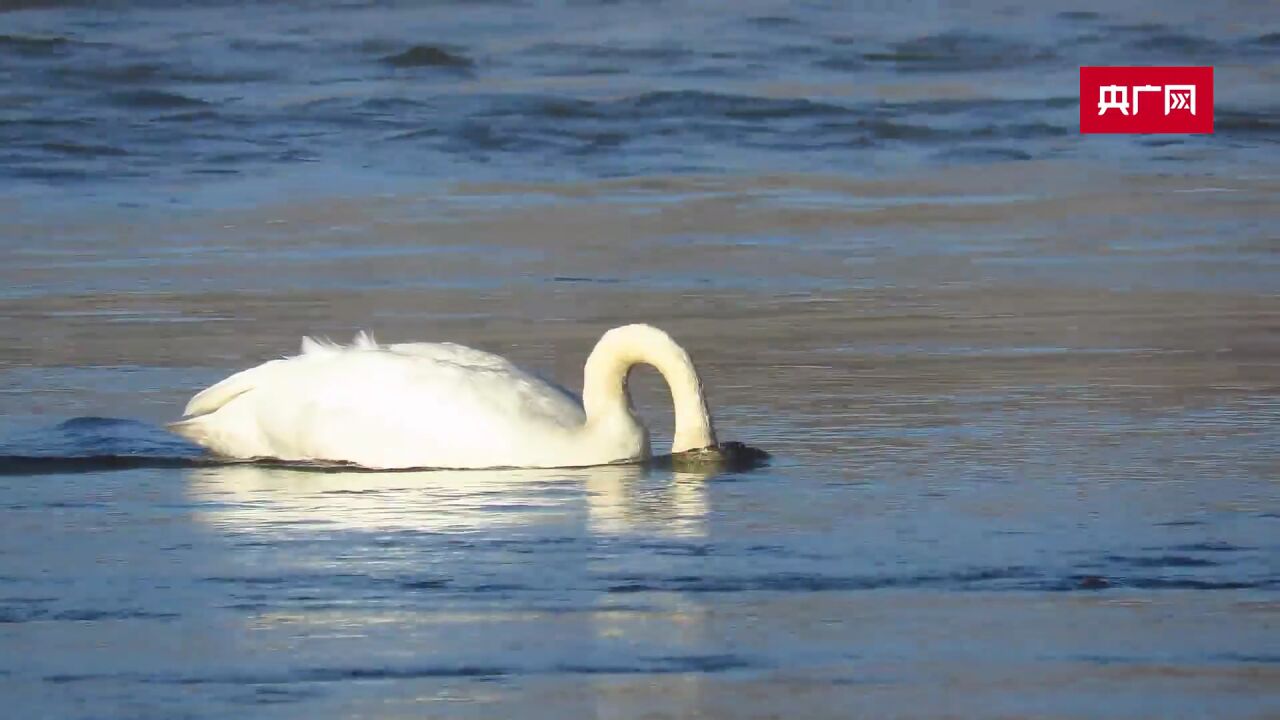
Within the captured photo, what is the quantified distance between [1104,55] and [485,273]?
56.4 ft

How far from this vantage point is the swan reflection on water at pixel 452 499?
28.0 ft

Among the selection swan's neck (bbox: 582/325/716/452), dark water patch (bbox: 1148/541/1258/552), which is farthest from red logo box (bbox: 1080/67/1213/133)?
dark water patch (bbox: 1148/541/1258/552)

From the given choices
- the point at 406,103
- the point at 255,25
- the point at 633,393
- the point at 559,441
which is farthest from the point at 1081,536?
the point at 255,25

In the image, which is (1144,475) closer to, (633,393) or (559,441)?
(559,441)

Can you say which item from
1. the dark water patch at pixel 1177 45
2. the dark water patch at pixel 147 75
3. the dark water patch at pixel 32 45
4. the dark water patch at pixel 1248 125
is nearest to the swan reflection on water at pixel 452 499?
the dark water patch at pixel 1248 125

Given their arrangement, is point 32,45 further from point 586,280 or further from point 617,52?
point 586,280

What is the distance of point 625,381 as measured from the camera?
1011 cm

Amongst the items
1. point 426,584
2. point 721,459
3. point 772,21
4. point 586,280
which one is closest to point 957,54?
point 772,21

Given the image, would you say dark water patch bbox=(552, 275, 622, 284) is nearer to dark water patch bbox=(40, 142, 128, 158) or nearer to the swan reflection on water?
the swan reflection on water

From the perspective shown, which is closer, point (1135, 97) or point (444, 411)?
point (444, 411)

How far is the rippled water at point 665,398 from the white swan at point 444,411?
6.5 inches

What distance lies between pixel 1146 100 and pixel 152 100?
9.63 meters

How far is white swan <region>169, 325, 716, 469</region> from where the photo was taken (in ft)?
32.2

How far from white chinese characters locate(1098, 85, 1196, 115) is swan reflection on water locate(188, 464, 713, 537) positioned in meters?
15.6
